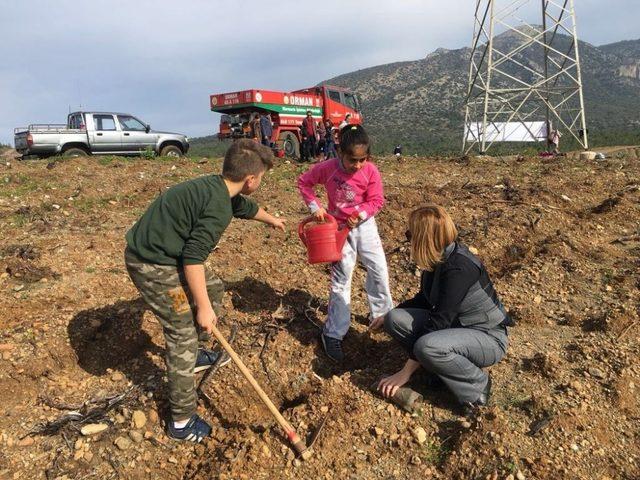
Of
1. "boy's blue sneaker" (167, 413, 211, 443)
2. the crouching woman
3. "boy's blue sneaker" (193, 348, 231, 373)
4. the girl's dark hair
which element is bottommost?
"boy's blue sneaker" (167, 413, 211, 443)

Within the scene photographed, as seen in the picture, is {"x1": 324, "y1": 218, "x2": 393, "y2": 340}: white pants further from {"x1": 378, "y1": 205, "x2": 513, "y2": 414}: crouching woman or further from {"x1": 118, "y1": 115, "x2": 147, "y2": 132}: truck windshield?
{"x1": 118, "y1": 115, "x2": 147, "y2": 132}: truck windshield

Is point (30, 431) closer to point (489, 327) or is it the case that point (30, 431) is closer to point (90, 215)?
point (489, 327)

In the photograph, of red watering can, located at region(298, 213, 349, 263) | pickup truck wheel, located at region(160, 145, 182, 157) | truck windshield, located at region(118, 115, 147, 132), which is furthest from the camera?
pickup truck wheel, located at region(160, 145, 182, 157)

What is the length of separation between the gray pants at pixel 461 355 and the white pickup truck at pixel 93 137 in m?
12.2

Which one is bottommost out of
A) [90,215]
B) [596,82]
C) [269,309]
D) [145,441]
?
[145,441]

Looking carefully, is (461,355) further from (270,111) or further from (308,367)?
(270,111)

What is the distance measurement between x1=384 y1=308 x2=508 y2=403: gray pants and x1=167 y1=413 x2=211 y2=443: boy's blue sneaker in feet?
3.96

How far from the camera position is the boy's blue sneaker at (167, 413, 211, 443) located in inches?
99.7

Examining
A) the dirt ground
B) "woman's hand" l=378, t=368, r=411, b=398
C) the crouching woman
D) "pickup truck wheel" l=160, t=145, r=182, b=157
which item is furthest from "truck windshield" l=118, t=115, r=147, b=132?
"woman's hand" l=378, t=368, r=411, b=398

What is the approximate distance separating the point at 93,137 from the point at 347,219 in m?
11.5

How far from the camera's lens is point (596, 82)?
85.8m

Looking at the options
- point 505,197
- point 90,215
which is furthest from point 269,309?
point 505,197

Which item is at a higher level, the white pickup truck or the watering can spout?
the white pickup truck

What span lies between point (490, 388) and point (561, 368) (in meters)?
0.51
